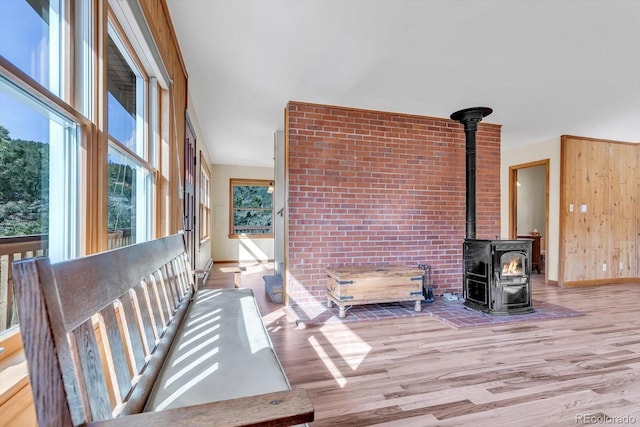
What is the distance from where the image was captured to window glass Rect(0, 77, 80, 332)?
0.83 metres

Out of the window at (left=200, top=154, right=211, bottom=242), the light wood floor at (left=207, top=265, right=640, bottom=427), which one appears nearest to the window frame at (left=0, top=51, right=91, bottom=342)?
the light wood floor at (left=207, top=265, right=640, bottom=427)

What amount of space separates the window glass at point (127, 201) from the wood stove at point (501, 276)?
318cm

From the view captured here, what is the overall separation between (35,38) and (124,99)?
92 centimetres

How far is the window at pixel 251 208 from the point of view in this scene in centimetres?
811

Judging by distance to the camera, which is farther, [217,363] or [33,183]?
[217,363]

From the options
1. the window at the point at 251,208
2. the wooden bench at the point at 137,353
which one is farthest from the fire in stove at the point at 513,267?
the window at the point at 251,208

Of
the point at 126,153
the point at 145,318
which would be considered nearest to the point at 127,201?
the point at 126,153

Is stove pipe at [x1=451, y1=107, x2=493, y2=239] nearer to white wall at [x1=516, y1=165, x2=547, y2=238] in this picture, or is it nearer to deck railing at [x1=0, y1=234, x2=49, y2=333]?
deck railing at [x1=0, y1=234, x2=49, y2=333]

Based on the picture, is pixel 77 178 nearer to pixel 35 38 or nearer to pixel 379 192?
pixel 35 38

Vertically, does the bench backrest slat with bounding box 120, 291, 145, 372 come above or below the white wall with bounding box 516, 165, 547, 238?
below

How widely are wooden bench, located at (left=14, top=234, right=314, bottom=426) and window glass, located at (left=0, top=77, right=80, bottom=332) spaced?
0.21 meters

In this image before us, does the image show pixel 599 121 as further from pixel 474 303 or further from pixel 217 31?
pixel 217 31

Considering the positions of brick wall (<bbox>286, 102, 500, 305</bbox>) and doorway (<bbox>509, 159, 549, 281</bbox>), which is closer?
brick wall (<bbox>286, 102, 500, 305</bbox>)

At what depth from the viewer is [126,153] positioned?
1.67 m
